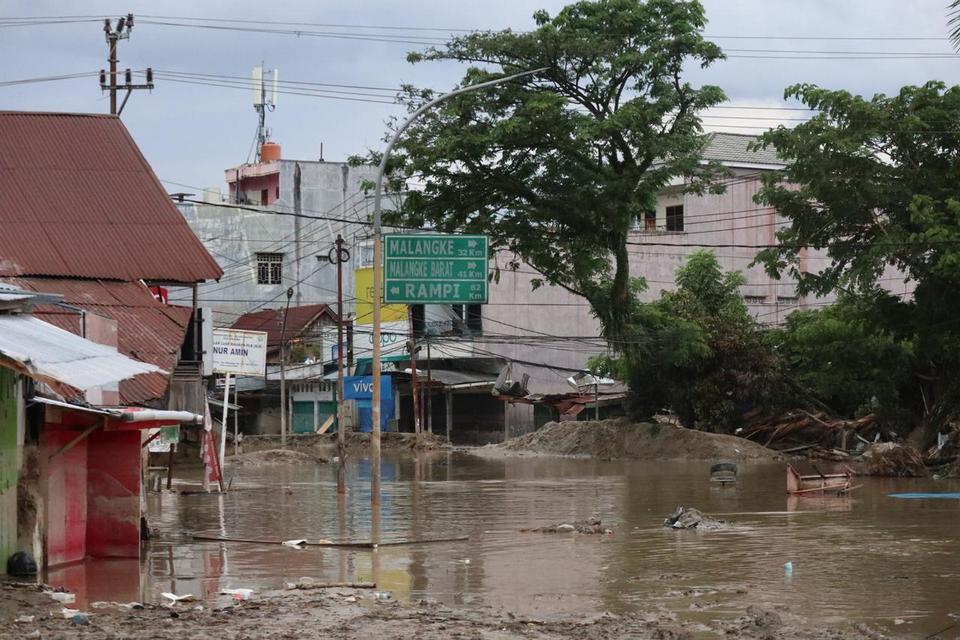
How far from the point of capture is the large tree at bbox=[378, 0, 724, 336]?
40.7m

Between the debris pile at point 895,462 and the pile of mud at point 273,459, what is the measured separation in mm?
21191

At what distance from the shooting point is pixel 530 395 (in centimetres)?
5881

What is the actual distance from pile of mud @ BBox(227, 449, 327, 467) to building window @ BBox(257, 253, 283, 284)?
20763 mm

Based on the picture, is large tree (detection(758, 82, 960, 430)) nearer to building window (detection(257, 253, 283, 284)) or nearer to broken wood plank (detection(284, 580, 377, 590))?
broken wood plank (detection(284, 580, 377, 590))

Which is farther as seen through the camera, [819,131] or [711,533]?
[819,131]

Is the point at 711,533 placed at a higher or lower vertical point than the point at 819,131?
lower

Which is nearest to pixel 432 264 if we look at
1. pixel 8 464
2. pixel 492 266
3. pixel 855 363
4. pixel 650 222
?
pixel 8 464

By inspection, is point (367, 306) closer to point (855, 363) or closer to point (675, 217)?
point (675, 217)

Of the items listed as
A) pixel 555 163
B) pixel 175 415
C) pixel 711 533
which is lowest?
pixel 711 533

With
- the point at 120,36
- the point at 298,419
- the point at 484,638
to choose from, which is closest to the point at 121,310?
the point at 484,638

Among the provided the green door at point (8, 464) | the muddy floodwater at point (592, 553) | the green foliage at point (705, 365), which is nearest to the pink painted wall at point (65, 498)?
the muddy floodwater at point (592, 553)

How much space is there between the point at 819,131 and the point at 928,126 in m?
3.04

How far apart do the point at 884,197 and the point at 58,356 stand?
2952cm

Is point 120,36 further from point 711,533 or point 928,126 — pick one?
point 711,533
